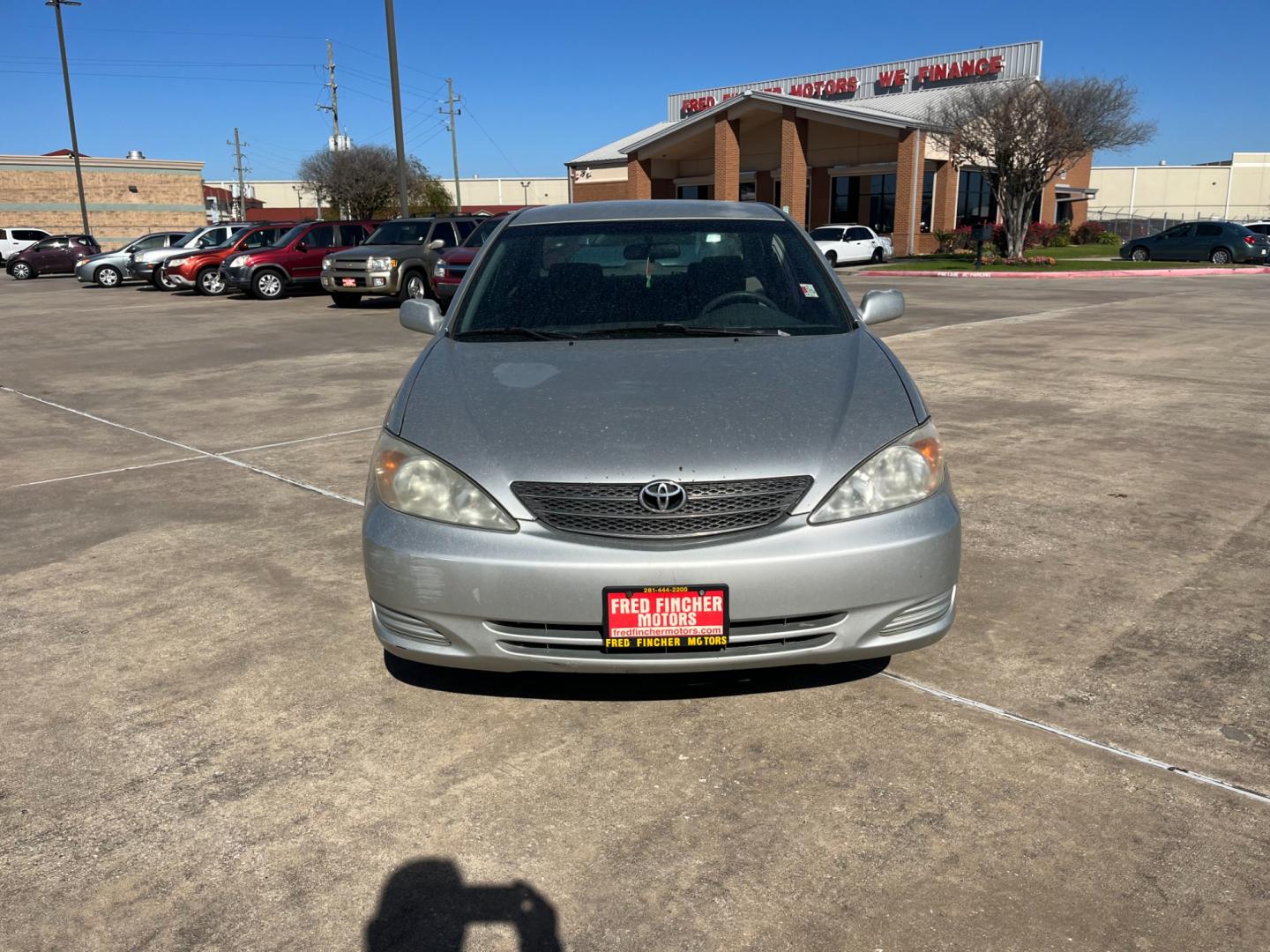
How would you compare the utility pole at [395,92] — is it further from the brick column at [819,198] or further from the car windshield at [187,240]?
the brick column at [819,198]

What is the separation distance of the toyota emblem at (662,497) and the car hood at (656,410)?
0.04 meters

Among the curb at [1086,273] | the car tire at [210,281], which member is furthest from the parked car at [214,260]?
the curb at [1086,273]

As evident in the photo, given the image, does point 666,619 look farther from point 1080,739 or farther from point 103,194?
point 103,194

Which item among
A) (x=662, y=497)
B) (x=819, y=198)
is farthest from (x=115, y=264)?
(x=662, y=497)

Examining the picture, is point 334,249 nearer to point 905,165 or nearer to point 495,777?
point 495,777

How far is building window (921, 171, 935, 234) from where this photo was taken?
39812mm

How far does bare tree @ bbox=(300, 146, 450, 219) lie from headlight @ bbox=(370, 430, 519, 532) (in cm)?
5747

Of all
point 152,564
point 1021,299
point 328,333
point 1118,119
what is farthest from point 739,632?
point 1118,119

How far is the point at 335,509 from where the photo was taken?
18.9 ft

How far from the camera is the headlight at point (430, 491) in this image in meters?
3.05

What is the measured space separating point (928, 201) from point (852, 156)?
4500 millimetres

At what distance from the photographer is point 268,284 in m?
22.3

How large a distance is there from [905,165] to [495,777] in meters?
38.9

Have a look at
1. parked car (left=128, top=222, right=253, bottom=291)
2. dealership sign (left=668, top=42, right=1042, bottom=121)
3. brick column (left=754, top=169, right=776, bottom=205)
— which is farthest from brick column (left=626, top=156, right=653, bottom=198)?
parked car (left=128, top=222, right=253, bottom=291)
